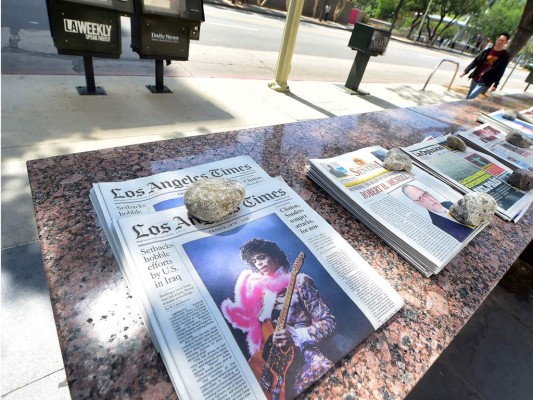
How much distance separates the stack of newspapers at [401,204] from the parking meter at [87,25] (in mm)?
3170

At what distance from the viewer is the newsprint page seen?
537 millimetres

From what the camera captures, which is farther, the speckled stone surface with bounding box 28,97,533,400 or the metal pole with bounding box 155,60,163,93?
the metal pole with bounding box 155,60,163,93

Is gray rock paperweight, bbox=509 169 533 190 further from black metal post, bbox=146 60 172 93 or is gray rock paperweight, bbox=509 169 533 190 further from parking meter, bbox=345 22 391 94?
parking meter, bbox=345 22 391 94

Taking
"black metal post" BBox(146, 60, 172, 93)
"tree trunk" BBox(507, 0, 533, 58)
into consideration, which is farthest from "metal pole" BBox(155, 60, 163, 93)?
"tree trunk" BBox(507, 0, 533, 58)

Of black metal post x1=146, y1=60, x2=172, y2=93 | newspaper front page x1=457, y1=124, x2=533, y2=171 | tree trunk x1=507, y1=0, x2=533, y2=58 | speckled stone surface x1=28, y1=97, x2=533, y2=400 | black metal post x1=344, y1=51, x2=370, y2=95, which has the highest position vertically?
tree trunk x1=507, y1=0, x2=533, y2=58

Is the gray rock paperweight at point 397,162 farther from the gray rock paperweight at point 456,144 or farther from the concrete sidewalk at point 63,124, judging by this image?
the concrete sidewalk at point 63,124

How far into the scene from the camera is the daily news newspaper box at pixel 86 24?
2983mm

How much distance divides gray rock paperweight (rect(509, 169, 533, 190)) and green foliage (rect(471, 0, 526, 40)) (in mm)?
39796

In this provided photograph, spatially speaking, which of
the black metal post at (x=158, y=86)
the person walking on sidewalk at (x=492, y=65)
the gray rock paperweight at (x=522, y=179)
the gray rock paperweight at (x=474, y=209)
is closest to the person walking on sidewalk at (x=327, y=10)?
the person walking on sidewalk at (x=492, y=65)

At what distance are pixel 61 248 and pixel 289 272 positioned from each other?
0.51 metres

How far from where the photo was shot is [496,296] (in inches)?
82.9

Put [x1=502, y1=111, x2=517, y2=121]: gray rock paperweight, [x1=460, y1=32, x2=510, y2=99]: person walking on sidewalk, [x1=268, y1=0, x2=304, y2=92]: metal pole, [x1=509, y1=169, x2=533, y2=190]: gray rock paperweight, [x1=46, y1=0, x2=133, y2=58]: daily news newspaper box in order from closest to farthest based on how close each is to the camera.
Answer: [x1=509, y1=169, x2=533, y2=190]: gray rock paperweight < [x1=502, y1=111, x2=517, y2=121]: gray rock paperweight < [x1=46, y1=0, x2=133, y2=58]: daily news newspaper box < [x1=268, y1=0, x2=304, y2=92]: metal pole < [x1=460, y1=32, x2=510, y2=99]: person walking on sidewalk

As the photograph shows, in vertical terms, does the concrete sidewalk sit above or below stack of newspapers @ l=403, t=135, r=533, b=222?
below

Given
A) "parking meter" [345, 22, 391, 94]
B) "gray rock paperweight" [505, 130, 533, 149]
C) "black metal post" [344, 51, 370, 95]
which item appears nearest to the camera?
"gray rock paperweight" [505, 130, 533, 149]
